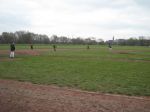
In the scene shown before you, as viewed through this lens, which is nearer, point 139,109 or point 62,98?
point 139,109

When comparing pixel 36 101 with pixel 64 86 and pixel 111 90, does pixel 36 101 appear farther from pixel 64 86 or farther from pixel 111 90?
pixel 111 90

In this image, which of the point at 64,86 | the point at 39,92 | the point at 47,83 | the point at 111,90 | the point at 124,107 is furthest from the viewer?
the point at 47,83

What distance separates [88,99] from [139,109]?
1.65 meters

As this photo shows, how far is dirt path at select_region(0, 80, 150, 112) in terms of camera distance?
5.79 m

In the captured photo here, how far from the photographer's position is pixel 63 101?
6.55 m

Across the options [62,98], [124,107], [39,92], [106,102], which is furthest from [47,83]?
[124,107]

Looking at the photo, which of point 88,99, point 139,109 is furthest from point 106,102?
point 139,109

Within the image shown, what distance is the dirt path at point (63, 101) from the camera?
228 inches

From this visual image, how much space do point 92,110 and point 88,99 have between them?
1104 millimetres

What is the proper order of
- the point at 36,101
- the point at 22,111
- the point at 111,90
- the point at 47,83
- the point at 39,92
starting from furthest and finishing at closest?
1. the point at 47,83
2. the point at 111,90
3. the point at 39,92
4. the point at 36,101
5. the point at 22,111

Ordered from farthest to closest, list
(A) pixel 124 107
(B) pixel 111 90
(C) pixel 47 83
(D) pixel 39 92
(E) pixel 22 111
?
(C) pixel 47 83, (B) pixel 111 90, (D) pixel 39 92, (A) pixel 124 107, (E) pixel 22 111

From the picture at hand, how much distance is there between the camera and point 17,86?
867cm

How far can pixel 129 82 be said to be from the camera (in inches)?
388

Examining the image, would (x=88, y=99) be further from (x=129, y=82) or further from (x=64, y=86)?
(x=129, y=82)
